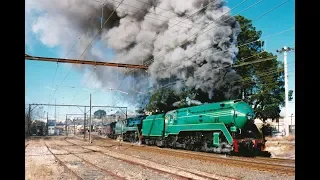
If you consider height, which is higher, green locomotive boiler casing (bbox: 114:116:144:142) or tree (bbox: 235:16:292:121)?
tree (bbox: 235:16:292:121)

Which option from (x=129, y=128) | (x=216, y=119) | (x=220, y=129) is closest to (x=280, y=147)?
(x=220, y=129)

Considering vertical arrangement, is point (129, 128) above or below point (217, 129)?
below

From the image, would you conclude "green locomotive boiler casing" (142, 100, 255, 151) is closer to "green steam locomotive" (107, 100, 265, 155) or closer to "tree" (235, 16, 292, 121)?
"green steam locomotive" (107, 100, 265, 155)

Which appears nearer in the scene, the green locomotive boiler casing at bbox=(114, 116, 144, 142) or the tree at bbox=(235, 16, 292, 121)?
the tree at bbox=(235, 16, 292, 121)

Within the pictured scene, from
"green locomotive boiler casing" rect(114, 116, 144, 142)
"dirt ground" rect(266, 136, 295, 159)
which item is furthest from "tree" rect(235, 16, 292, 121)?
"green locomotive boiler casing" rect(114, 116, 144, 142)

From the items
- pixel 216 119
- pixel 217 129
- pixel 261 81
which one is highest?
pixel 261 81

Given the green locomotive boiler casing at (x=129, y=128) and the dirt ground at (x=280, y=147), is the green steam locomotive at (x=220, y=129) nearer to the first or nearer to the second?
the dirt ground at (x=280, y=147)

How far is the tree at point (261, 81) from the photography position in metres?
10.9

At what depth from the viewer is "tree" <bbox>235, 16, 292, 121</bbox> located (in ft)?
35.9

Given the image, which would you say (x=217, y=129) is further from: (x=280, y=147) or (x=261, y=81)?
(x=261, y=81)

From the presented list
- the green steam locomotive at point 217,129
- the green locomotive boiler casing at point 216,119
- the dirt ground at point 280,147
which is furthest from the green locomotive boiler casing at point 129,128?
the dirt ground at point 280,147

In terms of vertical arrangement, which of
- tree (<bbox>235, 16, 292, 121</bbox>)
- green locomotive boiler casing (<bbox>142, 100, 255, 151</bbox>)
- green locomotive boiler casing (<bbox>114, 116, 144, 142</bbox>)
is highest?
tree (<bbox>235, 16, 292, 121</bbox>)

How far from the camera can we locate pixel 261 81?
11352 mm
